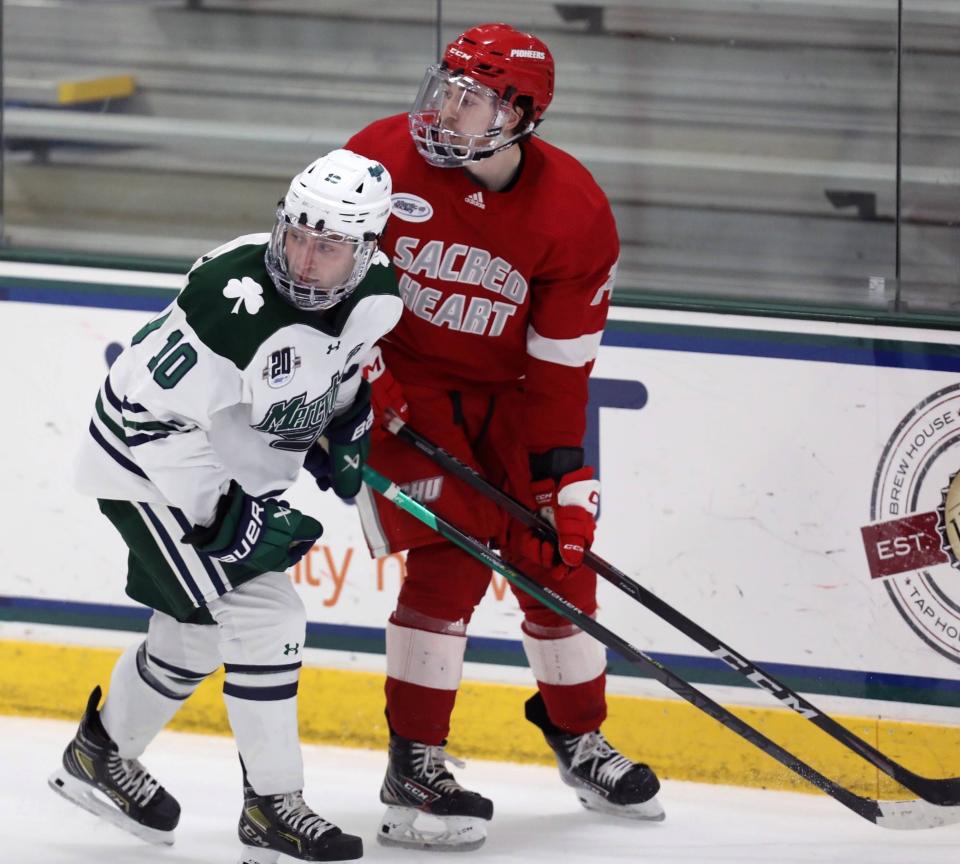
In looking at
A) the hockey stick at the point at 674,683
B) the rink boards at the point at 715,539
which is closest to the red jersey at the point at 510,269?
the hockey stick at the point at 674,683

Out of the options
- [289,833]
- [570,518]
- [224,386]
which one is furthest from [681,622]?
[224,386]

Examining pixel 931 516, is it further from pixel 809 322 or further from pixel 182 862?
pixel 182 862

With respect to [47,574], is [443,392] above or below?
above

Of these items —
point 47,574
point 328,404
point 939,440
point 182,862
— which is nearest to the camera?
point 328,404

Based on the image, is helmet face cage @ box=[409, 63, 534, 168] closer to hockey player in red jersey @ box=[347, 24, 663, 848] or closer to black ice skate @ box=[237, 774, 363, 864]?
hockey player in red jersey @ box=[347, 24, 663, 848]

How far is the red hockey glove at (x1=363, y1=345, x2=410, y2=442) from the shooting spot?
278 centimetres

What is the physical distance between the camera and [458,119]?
2615 millimetres

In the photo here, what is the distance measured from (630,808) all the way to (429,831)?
0.38 metres

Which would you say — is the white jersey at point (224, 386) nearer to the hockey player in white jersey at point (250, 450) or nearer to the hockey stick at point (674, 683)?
the hockey player in white jersey at point (250, 450)

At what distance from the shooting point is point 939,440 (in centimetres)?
308

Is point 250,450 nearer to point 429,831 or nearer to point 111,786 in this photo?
point 111,786

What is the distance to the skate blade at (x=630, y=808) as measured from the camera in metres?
2.97

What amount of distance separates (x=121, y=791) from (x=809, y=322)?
1.51 meters

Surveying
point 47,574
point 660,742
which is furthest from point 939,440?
point 47,574
